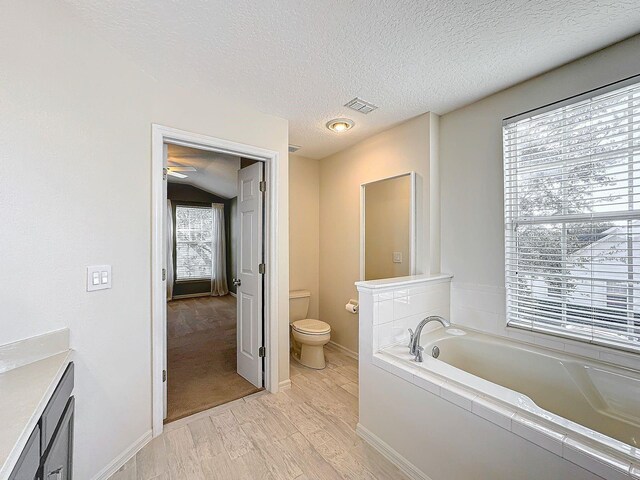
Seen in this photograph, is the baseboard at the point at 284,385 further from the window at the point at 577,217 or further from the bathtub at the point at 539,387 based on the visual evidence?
the window at the point at 577,217

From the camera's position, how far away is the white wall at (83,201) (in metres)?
1.19

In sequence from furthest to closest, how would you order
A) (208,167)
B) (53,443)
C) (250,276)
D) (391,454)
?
(208,167), (250,276), (391,454), (53,443)

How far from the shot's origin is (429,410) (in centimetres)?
146

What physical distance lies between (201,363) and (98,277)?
187 centimetres

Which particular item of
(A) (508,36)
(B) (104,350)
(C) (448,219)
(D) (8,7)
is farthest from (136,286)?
(A) (508,36)

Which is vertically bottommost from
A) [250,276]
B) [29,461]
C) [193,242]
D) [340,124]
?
[29,461]

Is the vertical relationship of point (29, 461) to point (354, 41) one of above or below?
below

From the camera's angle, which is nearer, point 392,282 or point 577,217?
point 577,217

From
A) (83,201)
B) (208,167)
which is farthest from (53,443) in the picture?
(208,167)

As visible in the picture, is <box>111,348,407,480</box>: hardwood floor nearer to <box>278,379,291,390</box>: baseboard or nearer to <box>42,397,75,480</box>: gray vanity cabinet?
<box>278,379,291,390</box>: baseboard

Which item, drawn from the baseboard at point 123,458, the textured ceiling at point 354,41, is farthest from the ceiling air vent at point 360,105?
the baseboard at point 123,458

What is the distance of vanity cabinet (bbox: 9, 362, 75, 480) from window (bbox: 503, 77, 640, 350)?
2.54m

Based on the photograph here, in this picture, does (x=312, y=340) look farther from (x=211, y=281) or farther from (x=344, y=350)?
(x=211, y=281)

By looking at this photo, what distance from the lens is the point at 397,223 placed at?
2705mm
